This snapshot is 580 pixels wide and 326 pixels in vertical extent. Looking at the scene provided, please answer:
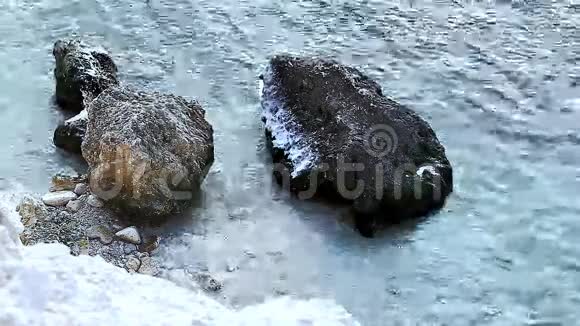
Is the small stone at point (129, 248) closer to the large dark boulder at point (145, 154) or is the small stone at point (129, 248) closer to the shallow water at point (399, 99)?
the shallow water at point (399, 99)

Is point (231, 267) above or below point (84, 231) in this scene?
below

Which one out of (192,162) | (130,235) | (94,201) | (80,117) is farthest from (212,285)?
(80,117)

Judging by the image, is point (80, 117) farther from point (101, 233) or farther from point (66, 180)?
point (101, 233)

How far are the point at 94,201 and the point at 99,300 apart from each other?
252 cm

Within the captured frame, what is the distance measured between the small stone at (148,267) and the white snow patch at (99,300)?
19 centimetres

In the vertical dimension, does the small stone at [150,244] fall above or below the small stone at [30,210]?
below

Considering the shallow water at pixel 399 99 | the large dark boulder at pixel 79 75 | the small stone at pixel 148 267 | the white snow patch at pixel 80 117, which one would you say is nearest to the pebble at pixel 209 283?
the shallow water at pixel 399 99

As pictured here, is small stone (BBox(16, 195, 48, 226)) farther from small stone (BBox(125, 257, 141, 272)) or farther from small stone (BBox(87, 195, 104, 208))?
small stone (BBox(125, 257, 141, 272))

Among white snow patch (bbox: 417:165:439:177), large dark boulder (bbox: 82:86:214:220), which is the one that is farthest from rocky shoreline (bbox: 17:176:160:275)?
white snow patch (bbox: 417:165:439:177)

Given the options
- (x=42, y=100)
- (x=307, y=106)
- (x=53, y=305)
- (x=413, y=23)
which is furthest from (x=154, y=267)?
(x=413, y=23)

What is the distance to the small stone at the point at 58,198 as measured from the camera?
9039 millimetres

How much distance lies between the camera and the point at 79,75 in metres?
10.7

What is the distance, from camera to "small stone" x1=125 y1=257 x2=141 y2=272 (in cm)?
823

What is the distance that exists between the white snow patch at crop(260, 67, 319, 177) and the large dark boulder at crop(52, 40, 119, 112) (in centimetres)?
197
